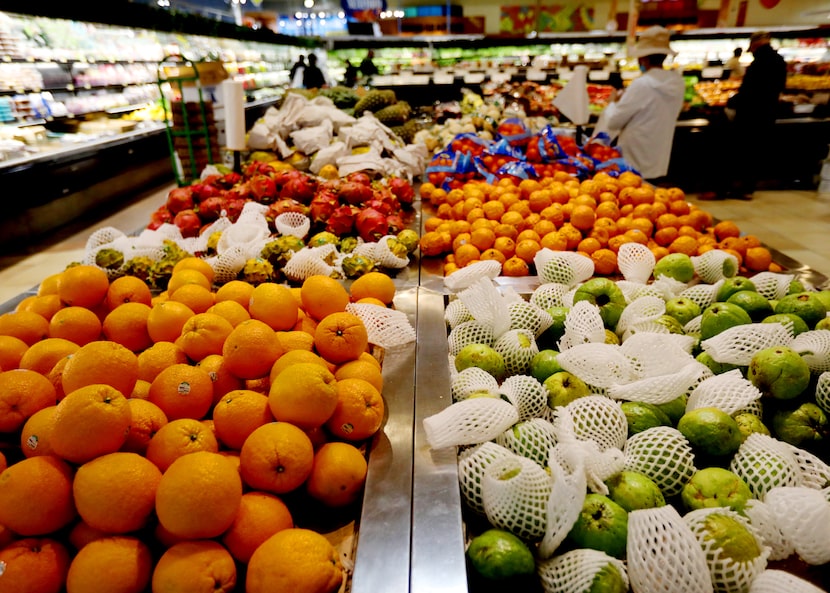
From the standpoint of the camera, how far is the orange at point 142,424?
111cm

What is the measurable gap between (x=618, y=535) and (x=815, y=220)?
782 cm

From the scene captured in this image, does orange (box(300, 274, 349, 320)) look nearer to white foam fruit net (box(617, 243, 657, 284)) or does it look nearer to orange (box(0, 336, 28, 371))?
orange (box(0, 336, 28, 371))

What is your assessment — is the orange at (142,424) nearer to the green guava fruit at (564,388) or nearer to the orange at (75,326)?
the orange at (75,326)

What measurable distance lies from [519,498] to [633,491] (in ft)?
1.00

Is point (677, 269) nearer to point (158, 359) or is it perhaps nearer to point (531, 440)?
point (531, 440)

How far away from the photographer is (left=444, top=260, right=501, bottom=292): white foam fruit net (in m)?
2.18

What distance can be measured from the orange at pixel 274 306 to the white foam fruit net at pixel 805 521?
4.50ft

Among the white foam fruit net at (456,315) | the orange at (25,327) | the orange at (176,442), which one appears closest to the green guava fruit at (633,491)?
the white foam fruit net at (456,315)

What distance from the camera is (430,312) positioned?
2.01 meters

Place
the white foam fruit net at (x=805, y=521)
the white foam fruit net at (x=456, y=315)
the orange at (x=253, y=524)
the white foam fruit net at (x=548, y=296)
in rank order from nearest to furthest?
1. the orange at (x=253, y=524)
2. the white foam fruit net at (x=805, y=521)
3. the white foam fruit net at (x=456, y=315)
4. the white foam fruit net at (x=548, y=296)

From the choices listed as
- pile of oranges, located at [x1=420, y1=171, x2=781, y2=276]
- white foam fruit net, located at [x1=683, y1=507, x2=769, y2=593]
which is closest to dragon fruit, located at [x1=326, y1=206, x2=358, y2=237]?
pile of oranges, located at [x1=420, y1=171, x2=781, y2=276]

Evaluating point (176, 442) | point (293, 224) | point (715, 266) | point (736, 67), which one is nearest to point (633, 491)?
point (176, 442)

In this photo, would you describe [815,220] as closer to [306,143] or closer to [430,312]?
[306,143]

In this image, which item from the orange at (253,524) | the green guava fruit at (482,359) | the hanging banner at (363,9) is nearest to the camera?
the orange at (253,524)
